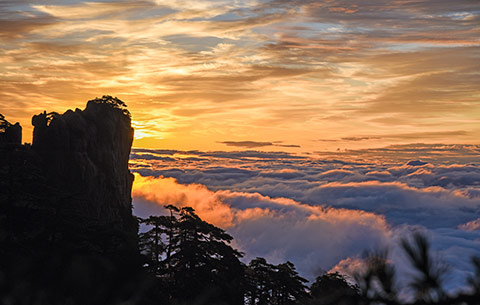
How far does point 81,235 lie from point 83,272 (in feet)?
77.4

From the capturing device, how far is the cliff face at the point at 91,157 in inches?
1875

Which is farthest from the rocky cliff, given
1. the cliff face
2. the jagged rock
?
the jagged rock

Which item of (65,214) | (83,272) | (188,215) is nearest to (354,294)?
(83,272)

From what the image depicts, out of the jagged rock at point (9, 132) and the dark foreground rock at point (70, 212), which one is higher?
the jagged rock at point (9, 132)

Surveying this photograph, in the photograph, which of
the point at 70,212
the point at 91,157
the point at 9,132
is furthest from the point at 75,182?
the point at 70,212

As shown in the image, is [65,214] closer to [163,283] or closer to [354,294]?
[163,283]

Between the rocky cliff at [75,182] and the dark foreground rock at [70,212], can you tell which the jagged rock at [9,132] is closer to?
the dark foreground rock at [70,212]

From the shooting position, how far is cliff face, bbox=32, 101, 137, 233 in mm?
47625

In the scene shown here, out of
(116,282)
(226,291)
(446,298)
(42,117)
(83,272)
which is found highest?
(42,117)

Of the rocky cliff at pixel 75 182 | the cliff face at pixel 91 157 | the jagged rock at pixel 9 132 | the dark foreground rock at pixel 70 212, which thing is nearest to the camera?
the dark foreground rock at pixel 70 212

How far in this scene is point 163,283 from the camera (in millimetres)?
32812

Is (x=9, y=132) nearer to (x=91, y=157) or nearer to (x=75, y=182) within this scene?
(x=75, y=182)

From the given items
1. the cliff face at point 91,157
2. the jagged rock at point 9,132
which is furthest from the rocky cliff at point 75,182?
the jagged rock at point 9,132

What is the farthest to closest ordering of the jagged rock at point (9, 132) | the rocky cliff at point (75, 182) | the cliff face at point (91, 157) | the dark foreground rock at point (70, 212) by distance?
1. the cliff face at point (91, 157)
2. the jagged rock at point (9, 132)
3. the rocky cliff at point (75, 182)
4. the dark foreground rock at point (70, 212)
